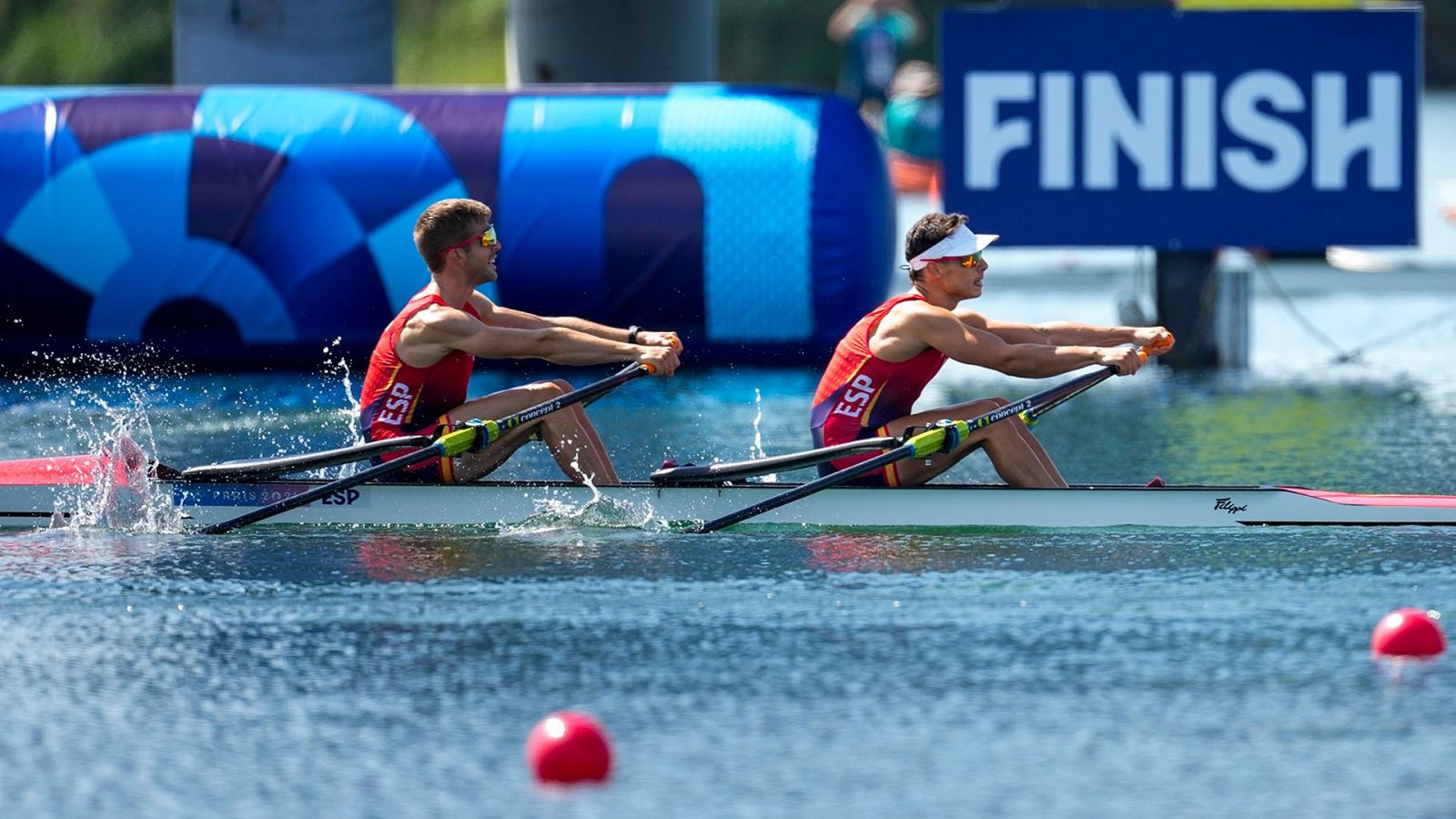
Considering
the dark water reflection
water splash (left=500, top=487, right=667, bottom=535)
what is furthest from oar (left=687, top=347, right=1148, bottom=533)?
water splash (left=500, top=487, right=667, bottom=535)

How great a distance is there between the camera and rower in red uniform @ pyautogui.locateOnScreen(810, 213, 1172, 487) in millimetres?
8594

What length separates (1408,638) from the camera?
622cm

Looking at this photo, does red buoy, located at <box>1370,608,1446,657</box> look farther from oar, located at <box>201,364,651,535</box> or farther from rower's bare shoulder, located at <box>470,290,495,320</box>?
rower's bare shoulder, located at <box>470,290,495,320</box>

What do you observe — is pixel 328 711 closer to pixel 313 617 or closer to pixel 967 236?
pixel 313 617

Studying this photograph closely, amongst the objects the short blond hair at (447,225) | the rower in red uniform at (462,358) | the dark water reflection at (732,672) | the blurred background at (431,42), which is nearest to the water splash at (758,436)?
the rower in red uniform at (462,358)

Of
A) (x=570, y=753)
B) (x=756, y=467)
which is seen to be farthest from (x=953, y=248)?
(x=570, y=753)

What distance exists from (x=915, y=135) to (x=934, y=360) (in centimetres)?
1915

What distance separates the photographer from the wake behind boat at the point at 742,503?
8367 millimetres

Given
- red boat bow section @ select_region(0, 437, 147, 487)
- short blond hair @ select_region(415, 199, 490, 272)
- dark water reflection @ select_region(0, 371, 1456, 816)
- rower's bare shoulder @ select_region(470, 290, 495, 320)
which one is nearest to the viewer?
dark water reflection @ select_region(0, 371, 1456, 816)

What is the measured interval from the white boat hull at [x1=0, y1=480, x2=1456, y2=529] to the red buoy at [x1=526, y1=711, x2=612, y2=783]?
3408 mm

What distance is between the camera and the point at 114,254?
14.2 meters

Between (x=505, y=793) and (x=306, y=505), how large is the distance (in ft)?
12.7

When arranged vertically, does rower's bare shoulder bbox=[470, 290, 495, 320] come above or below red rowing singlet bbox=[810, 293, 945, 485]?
above

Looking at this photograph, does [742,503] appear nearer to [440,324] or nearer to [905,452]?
[905,452]
